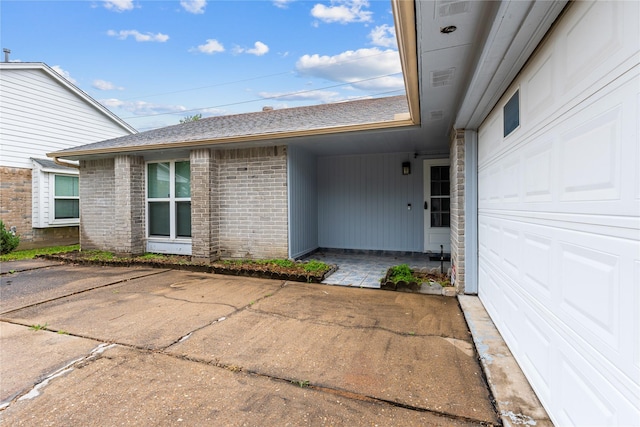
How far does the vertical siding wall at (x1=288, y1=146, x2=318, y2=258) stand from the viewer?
6215mm

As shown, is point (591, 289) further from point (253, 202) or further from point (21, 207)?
point (21, 207)

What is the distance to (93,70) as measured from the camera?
51.1 feet

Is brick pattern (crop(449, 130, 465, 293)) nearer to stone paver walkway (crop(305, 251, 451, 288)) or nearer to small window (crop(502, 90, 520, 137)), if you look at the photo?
stone paver walkway (crop(305, 251, 451, 288))

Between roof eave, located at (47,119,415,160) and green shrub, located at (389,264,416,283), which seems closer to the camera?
green shrub, located at (389,264,416,283)

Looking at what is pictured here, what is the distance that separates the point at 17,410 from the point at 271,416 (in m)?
1.65

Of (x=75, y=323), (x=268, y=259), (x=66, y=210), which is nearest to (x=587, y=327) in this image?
(x=75, y=323)

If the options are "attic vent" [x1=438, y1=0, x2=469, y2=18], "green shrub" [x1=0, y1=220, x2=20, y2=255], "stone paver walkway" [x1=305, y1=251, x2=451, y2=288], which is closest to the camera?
"attic vent" [x1=438, y1=0, x2=469, y2=18]

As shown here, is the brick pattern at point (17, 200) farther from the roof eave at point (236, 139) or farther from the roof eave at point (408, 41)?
the roof eave at point (408, 41)

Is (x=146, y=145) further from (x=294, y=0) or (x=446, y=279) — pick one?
(x=294, y=0)

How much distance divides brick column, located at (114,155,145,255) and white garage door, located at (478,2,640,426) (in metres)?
7.36

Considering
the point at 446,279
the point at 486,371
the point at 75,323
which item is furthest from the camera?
the point at 446,279

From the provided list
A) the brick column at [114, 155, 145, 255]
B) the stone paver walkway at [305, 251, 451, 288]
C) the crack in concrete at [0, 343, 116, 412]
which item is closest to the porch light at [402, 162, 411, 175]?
the stone paver walkway at [305, 251, 451, 288]

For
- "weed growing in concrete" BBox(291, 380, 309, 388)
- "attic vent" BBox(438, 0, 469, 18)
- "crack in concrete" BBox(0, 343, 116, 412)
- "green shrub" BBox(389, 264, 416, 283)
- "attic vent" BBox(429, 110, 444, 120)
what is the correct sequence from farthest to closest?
"green shrub" BBox(389, 264, 416, 283)
"attic vent" BBox(429, 110, 444, 120)
"weed growing in concrete" BBox(291, 380, 309, 388)
"crack in concrete" BBox(0, 343, 116, 412)
"attic vent" BBox(438, 0, 469, 18)

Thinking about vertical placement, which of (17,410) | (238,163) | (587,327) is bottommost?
(17,410)
